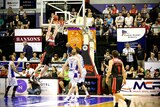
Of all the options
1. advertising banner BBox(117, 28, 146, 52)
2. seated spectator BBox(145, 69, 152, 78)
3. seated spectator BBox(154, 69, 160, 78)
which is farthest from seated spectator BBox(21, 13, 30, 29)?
seated spectator BBox(154, 69, 160, 78)

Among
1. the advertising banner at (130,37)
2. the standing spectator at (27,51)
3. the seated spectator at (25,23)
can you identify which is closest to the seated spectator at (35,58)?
the standing spectator at (27,51)

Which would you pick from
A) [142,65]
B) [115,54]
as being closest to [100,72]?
[142,65]

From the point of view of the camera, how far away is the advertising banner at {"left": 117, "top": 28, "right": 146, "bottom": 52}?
23422mm

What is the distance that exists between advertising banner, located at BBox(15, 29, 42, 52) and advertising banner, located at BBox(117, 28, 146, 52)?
496 centimetres

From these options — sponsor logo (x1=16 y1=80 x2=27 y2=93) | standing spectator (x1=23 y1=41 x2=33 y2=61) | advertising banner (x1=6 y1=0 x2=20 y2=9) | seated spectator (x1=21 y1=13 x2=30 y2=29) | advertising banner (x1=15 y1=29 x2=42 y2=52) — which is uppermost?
advertising banner (x1=6 y1=0 x2=20 y2=9)

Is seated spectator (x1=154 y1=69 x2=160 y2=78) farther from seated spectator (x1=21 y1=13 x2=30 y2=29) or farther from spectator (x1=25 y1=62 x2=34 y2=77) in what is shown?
seated spectator (x1=21 y1=13 x2=30 y2=29)

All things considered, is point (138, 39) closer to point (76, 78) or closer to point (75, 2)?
point (75, 2)

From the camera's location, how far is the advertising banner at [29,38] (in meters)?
24.7

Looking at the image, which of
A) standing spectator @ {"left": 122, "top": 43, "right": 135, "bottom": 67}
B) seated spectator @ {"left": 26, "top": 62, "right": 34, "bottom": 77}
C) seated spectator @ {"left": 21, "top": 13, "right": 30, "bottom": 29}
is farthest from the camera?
seated spectator @ {"left": 21, "top": 13, "right": 30, "bottom": 29}

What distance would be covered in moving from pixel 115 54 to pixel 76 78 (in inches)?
152

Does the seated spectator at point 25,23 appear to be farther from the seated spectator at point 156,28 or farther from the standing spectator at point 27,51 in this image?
the seated spectator at point 156,28

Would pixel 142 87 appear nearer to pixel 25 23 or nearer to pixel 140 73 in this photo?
pixel 140 73

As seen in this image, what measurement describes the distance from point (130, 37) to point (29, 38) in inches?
248

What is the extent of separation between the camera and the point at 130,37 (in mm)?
23609
